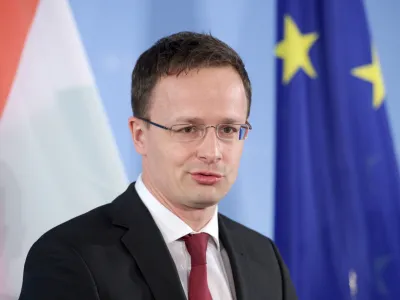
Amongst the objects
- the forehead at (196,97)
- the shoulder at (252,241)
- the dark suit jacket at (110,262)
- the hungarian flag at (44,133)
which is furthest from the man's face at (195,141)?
the hungarian flag at (44,133)

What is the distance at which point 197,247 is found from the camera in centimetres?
171

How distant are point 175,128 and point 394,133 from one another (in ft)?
4.80

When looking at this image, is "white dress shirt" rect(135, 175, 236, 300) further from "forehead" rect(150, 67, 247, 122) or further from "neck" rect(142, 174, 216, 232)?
"forehead" rect(150, 67, 247, 122)

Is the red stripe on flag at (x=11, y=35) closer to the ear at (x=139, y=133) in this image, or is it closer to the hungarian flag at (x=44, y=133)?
the hungarian flag at (x=44, y=133)

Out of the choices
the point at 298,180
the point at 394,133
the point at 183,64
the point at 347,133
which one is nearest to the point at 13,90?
the point at 183,64

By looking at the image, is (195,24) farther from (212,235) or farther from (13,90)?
(212,235)

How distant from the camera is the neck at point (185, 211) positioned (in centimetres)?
173

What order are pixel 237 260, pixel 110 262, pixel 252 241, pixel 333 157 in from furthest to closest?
pixel 333 157 < pixel 252 241 < pixel 237 260 < pixel 110 262

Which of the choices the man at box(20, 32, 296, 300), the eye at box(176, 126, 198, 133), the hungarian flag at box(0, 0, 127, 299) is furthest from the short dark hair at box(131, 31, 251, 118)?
the hungarian flag at box(0, 0, 127, 299)

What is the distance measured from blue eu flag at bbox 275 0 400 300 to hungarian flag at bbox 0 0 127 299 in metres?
0.74

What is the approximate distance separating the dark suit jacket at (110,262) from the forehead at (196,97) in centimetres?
27

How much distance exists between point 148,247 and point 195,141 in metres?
0.30

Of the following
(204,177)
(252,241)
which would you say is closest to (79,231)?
(204,177)

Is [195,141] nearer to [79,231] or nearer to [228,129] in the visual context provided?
[228,129]
